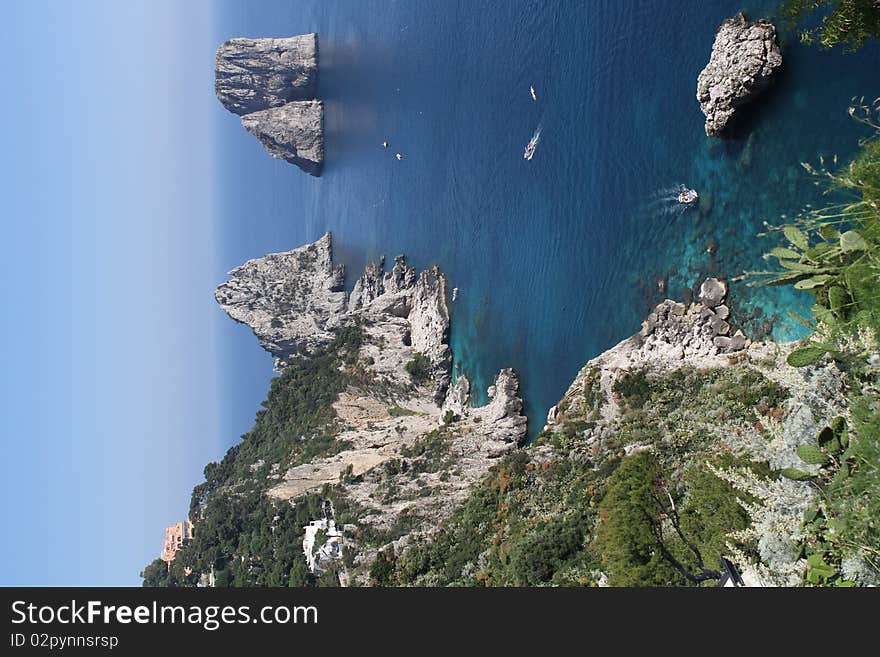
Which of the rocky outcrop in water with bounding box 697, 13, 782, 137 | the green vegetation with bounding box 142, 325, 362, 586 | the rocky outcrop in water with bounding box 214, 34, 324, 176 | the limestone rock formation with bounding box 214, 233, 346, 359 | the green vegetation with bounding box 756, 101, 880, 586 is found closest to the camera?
the green vegetation with bounding box 756, 101, 880, 586

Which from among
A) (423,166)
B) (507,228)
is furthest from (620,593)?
(423,166)

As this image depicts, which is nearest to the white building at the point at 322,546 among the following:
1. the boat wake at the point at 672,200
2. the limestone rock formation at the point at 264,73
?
the boat wake at the point at 672,200

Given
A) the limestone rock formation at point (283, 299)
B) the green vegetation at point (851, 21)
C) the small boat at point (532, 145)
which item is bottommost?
the green vegetation at point (851, 21)

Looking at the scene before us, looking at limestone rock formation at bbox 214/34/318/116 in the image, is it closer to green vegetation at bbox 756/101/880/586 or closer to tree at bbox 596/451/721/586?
tree at bbox 596/451/721/586

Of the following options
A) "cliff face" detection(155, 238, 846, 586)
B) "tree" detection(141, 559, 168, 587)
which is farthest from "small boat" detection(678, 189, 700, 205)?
"tree" detection(141, 559, 168, 587)

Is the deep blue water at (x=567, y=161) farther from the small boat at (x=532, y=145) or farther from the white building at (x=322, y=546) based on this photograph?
the white building at (x=322, y=546)
